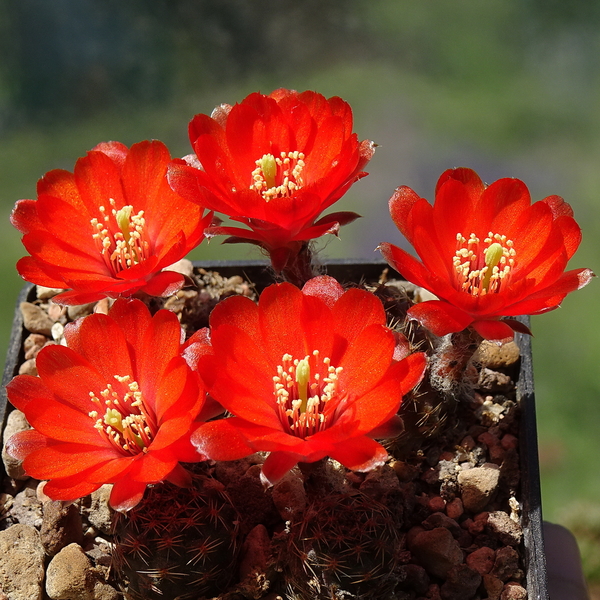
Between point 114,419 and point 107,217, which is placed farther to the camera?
point 107,217

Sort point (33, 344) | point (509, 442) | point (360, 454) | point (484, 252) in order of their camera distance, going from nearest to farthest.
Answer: point (360, 454) → point (484, 252) → point (509, 442) → point (33, 344)

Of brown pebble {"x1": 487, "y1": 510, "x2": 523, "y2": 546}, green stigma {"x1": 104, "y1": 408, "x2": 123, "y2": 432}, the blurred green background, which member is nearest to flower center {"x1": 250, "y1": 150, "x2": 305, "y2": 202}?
green stigma {"x1": 104, "y1": 408, "x2": 123, "y2": 432}

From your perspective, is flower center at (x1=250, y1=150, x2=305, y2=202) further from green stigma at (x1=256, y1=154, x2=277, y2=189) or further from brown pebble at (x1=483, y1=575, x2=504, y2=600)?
brown pebble at (x1=483, y1=575, x2=504, y2=600)

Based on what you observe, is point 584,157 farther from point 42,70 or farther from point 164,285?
point 164,285

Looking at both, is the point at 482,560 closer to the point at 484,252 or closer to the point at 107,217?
the point at 484,252

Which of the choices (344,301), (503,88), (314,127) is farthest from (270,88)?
(344,301)

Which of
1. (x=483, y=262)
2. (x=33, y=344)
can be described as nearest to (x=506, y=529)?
(x=483, y=262)

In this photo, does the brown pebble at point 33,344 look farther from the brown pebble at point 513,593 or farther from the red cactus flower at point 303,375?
the brown pebble at point 513,593

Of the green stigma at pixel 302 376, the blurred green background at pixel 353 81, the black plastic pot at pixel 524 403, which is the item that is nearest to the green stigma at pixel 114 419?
the green stigma at pixel 302 376
